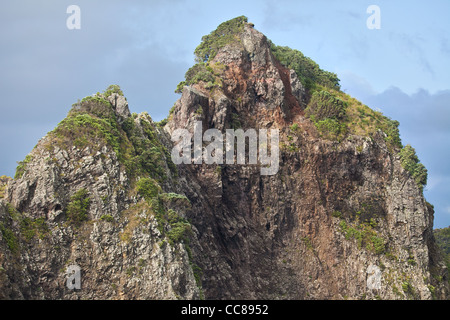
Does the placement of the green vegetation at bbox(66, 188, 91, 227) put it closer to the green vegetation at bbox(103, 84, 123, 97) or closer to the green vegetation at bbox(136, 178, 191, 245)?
the green vegetation at bbox(136, 178, 191, 245)

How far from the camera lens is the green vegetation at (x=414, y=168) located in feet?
280

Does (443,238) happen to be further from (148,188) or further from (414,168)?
(148,188)

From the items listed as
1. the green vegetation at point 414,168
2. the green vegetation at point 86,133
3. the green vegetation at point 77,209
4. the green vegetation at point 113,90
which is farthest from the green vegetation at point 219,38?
the green vegetation at point 77,209

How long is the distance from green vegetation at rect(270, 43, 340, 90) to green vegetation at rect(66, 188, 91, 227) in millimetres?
40863

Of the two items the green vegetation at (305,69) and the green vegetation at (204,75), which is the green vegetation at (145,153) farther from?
the green vegetation at (305,69)

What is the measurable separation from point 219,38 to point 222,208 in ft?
85.1

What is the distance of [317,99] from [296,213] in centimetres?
1640

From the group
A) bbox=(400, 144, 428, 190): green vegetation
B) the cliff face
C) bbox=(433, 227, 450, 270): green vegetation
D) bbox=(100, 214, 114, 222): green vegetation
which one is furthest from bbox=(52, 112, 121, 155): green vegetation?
bbox=(433, 227, 450, 270): green vegetation

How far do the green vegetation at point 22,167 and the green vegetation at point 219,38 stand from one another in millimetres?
33989

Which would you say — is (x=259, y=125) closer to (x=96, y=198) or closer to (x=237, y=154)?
(x=237, y=154)

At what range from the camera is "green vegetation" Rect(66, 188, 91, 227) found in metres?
62.6
